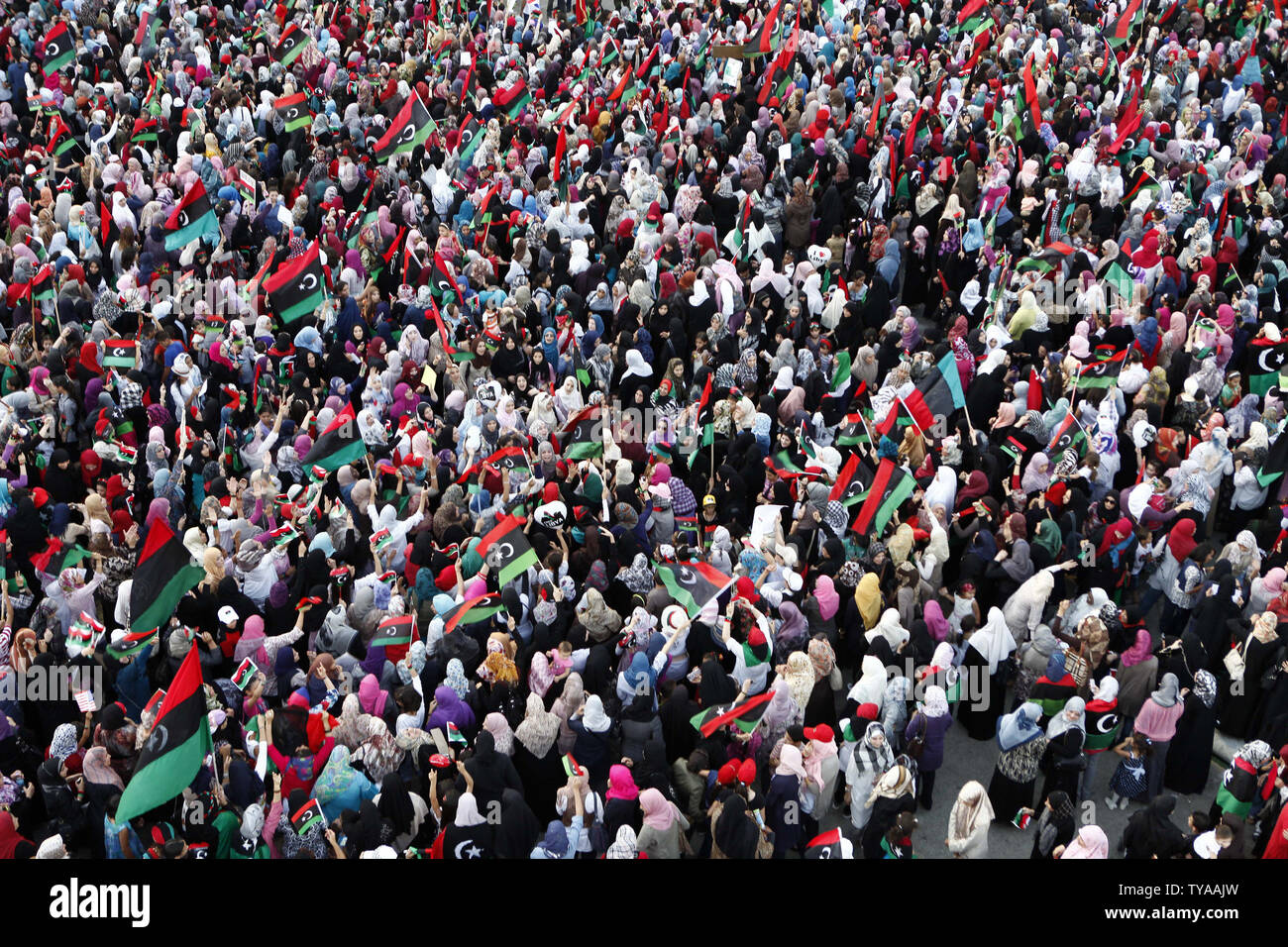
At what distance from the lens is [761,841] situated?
9180 mm

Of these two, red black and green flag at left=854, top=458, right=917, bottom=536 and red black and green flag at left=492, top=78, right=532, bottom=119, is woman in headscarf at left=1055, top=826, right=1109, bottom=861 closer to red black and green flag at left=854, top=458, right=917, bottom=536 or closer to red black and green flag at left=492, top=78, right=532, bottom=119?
red black and green flag at left=854, top=458, right=917, bottom=536

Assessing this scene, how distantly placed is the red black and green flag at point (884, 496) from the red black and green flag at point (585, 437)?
2.57 meters

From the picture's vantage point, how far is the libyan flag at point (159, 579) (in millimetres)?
10406

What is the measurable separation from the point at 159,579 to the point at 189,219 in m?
6.73

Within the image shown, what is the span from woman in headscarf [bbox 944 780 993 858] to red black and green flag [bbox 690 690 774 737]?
1.50m

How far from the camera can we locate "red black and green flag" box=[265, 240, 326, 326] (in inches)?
573

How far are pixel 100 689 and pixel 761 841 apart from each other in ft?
16.3

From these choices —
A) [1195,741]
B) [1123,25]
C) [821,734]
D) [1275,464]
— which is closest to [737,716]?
[821,734]

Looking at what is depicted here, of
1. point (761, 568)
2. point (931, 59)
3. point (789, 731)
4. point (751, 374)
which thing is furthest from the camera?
point (931, 59)

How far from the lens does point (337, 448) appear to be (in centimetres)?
1262

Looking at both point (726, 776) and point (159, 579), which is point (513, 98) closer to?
point (159, 579)

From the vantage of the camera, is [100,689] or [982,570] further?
[982,570]
